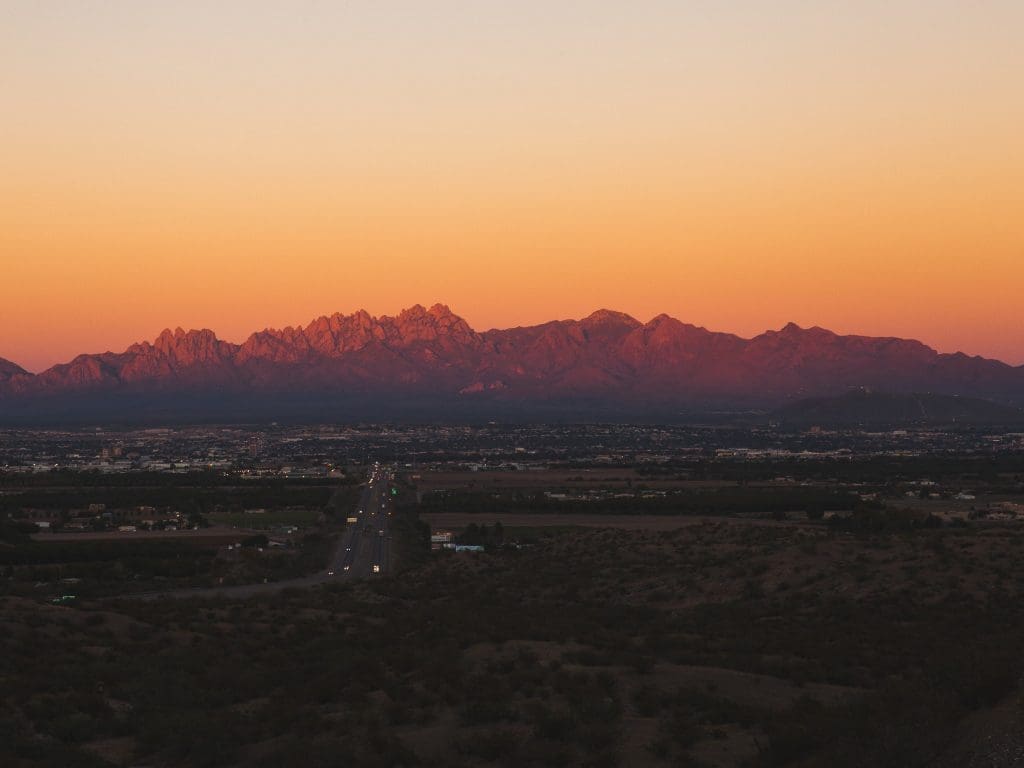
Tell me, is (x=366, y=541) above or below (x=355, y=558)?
below

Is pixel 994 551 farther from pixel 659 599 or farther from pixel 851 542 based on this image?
pixel 659 599

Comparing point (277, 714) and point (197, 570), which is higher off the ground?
point (277, 714)

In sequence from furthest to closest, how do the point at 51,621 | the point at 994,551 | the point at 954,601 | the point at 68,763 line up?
the point at 994,551 → the point at 954,601 → the point at 51,621 → the point at 68,763

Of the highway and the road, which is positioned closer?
the road

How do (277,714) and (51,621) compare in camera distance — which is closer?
Answer: (277,714)

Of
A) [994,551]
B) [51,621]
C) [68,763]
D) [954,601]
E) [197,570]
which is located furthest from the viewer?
[197,570]

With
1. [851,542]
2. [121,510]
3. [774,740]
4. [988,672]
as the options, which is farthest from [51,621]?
[121,510]

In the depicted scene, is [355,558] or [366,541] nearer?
[355,558]

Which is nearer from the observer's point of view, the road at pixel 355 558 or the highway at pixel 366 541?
the road at pixel 355 558
